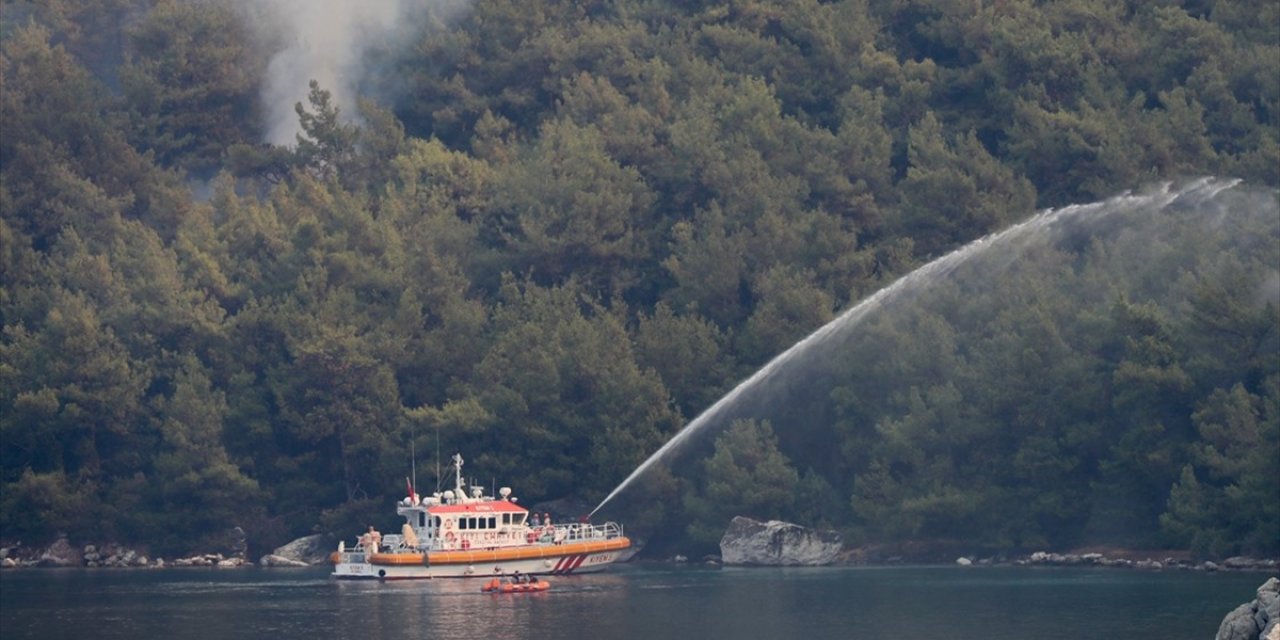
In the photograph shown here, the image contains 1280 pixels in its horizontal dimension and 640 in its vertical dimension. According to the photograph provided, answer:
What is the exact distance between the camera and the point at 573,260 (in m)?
98.1

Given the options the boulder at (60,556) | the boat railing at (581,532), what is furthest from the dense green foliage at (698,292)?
the boat railing at (581,532)

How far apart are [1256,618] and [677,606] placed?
81.0ft

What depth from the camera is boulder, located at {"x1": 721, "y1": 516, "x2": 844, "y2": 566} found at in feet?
269

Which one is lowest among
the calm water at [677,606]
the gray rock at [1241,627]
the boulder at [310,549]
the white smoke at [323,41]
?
the gray rock at [1241,627]

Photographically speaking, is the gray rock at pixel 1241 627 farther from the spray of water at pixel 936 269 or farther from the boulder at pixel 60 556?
the boulder at pixel 60 556

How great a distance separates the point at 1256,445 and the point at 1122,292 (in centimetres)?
1004

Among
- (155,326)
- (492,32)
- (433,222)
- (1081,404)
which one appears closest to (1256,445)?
(1081,404)

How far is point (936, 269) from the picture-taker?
287 feet

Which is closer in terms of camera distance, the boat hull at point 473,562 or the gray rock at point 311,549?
the boat hull at point 473,562

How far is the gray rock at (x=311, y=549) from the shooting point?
9125 centimetres

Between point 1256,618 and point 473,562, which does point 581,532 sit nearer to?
point 473,562

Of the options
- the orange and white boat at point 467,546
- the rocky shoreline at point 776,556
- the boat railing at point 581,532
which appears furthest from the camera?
the boat railing at point 581,532

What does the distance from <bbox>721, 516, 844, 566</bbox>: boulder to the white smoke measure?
4607 centimetres

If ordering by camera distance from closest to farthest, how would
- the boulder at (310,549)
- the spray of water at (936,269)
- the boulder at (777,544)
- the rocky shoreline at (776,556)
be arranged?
the rocky shoreline at (776,556)
the boulder at (777,544)
the spray of water at (936,269)
the boulder at (310,549)
